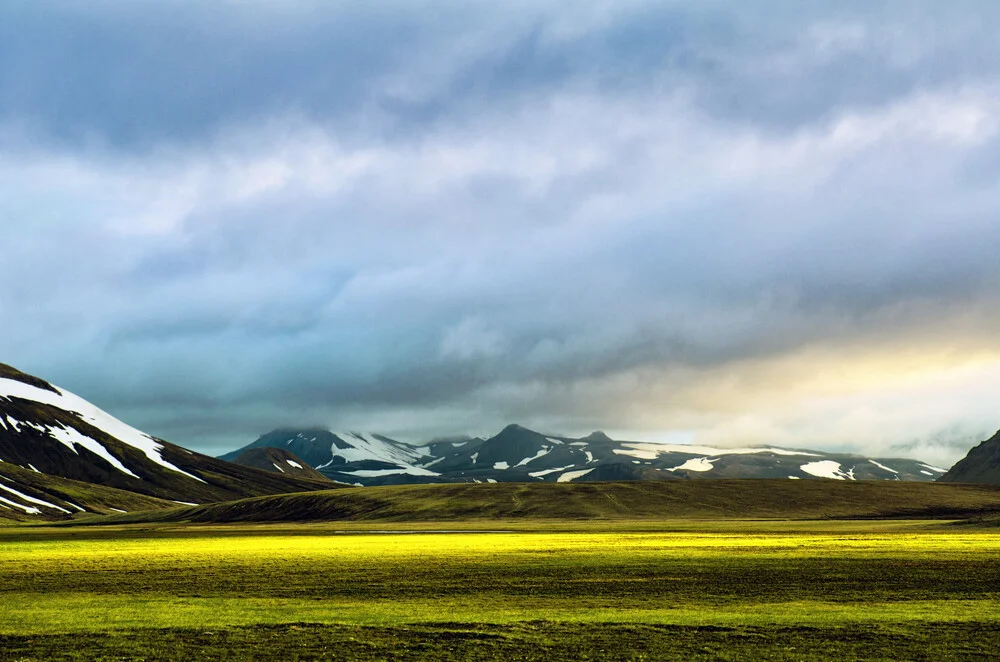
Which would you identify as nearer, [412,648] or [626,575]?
[412,648]

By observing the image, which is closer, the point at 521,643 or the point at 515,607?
the point at 521,643

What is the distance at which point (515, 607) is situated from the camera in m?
38.2

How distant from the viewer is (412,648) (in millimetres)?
28859

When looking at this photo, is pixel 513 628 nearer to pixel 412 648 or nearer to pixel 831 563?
pixel 412 648

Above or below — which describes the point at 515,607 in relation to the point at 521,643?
below

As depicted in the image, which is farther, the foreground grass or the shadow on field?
the foreground grass

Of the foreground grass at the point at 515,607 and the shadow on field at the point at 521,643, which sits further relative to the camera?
the foreground grass at the point at 515,607

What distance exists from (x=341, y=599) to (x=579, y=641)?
16.6 meters

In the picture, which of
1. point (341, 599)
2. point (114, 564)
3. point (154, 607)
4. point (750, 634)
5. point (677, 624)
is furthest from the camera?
point (114, 564)

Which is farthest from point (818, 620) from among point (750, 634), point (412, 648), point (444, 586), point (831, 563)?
point (831, 563)

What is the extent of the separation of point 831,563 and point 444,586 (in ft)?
95.8

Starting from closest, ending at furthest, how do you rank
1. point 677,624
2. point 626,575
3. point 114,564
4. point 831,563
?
point 677,624 → point 626,575 → point 831,563 → point 114,564

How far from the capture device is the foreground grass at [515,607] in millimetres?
28922

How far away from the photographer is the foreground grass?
28922 millimetres
